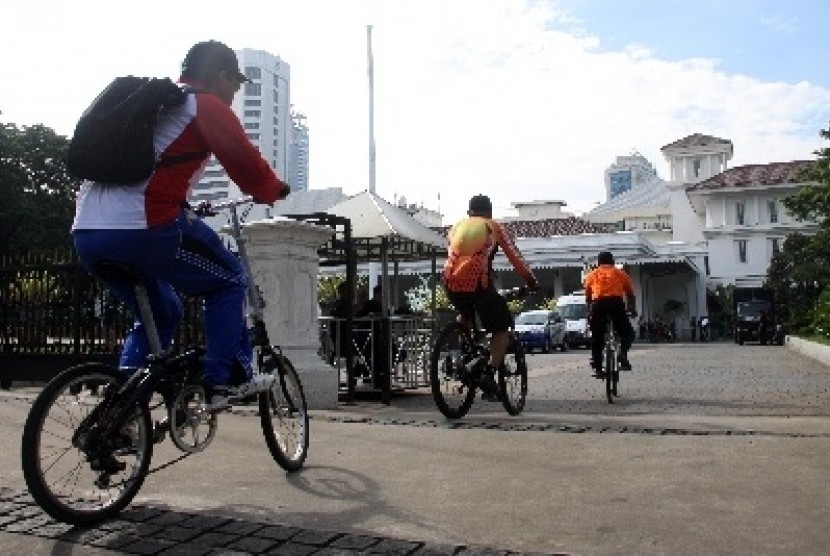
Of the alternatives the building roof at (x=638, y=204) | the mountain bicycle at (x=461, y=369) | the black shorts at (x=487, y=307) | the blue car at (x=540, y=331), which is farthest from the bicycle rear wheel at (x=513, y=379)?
the building roof at (x=638, y=204)

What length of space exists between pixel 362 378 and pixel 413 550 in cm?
630

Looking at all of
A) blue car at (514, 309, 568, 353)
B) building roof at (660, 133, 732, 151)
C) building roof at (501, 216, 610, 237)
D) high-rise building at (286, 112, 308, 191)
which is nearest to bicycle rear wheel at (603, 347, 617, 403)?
blue car at (514, 309, 568, 353)

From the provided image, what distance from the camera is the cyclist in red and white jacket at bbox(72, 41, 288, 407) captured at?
315 cm

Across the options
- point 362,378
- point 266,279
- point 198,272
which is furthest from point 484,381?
point 198,272

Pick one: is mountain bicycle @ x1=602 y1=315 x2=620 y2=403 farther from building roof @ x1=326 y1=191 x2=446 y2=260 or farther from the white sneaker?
the white sneaker

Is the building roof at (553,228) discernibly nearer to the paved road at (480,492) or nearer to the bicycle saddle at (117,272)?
the paved road at (480,492)

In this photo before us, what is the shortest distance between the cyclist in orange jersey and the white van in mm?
26683

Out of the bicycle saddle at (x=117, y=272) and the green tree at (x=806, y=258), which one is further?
the green tree at (x=806, y=258)

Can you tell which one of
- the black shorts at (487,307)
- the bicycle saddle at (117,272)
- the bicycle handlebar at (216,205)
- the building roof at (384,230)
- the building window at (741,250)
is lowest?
the black shorts at (487,307)

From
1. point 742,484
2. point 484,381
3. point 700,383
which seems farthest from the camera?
point 700,383

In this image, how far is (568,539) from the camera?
2.67 metres

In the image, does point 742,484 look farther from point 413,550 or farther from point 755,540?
point 413,550

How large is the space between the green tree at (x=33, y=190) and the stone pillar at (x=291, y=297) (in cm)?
4055

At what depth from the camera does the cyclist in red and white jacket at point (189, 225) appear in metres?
3.15
